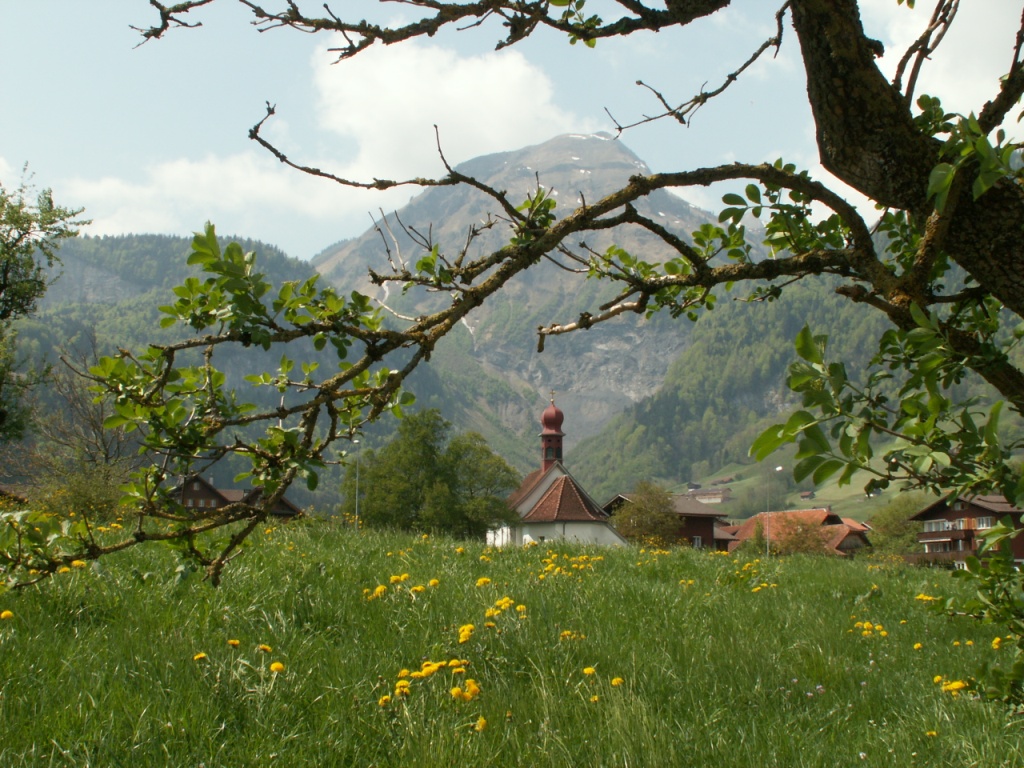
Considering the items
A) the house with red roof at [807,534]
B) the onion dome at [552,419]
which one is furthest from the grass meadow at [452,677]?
the onion dome at [552,419]

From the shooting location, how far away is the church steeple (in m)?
88.1

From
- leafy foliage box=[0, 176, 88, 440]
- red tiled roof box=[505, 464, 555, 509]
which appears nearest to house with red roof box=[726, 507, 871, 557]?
red tiled roof box=[505, 464, 555, 509]

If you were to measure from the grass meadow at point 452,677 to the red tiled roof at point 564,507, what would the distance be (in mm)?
69035

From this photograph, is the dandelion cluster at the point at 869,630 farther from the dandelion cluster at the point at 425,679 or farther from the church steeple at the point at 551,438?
the church steeple at the point at 551,438

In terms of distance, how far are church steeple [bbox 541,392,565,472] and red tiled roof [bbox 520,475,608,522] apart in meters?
7.96

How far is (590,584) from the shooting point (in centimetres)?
741

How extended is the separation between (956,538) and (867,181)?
A: 9342 centimetres

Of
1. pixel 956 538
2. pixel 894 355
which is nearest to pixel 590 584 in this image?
pixel 894 355

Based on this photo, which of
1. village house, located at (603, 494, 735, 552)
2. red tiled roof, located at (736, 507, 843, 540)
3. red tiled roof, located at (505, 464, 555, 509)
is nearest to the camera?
red tiled roof, located at (505, 464, 555, 509)

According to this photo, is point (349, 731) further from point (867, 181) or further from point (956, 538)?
point (956, 538)

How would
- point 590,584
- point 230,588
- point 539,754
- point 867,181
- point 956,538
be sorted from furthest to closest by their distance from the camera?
1. point 956,538
2. point 590,584
3. point 230,588
4. point 539,754
5. point 867,181

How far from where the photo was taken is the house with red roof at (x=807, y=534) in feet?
266

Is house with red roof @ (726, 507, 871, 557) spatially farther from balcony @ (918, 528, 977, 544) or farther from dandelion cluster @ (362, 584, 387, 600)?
dandelion cluster @ (362, 584, 387, 600)

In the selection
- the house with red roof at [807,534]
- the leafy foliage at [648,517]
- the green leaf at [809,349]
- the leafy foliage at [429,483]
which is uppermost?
the green leaf at [809,349]
